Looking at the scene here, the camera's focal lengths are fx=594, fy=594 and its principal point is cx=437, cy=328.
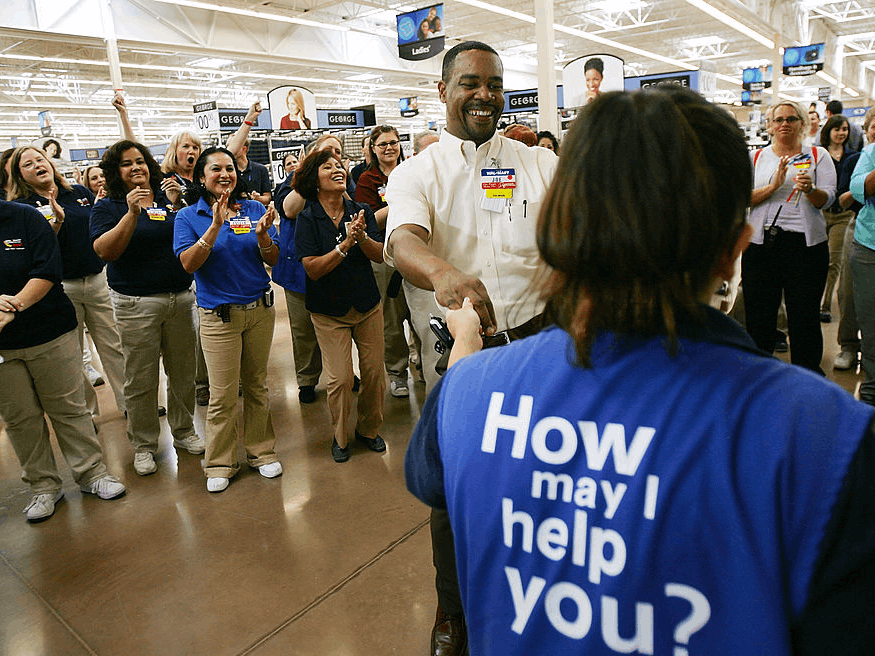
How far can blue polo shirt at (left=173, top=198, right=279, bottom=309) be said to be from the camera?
2.94 meters

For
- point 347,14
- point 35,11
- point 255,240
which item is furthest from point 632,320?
point 347,14

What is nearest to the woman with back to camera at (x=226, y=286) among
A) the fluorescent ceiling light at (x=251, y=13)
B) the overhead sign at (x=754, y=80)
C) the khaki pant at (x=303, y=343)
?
the khaki pant at (x=303, y=343)

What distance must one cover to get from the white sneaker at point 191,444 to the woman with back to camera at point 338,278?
846 millimetres

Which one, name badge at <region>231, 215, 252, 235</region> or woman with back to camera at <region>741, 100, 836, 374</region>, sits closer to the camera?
name badge at <region>231, 215, 252, 235</region>

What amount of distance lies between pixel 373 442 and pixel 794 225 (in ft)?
8.85

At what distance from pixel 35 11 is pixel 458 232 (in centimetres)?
1115

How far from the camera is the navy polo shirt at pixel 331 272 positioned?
127 inches

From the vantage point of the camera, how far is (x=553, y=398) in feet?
2.32

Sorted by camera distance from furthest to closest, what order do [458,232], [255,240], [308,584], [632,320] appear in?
[255,240], [308,584], [458,232], [632,320]

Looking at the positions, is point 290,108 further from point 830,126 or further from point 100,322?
point 830,126

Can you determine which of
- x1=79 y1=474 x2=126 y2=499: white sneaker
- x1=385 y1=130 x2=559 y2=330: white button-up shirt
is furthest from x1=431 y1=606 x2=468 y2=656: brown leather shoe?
x1=79 y1=474 x2=126 y2=499: white sneaker

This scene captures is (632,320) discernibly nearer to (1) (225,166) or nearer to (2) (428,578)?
(2) (428,578)

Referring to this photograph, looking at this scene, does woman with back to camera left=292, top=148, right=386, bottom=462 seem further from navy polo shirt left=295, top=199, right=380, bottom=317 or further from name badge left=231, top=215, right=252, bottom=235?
name badge left=231, top=215, right=252, bottom=235

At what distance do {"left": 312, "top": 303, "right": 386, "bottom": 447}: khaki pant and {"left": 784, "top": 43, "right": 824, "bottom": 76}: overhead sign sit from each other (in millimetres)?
13100
